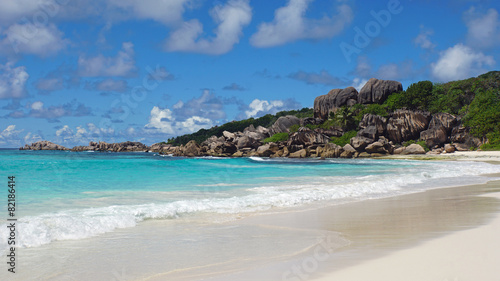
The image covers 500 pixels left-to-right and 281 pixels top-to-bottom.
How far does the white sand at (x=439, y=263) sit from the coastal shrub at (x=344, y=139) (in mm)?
55991

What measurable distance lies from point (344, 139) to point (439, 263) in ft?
192

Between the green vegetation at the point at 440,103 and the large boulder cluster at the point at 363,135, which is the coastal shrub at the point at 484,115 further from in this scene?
the large boulder cluster at the point at 363,135

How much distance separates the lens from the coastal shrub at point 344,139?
60.8 metres

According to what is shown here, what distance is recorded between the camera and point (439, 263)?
4699 mm

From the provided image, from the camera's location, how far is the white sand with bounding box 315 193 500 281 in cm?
423

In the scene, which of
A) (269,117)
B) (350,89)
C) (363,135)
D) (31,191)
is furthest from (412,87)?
(31,191)

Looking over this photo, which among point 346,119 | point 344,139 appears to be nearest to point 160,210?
point 344,139

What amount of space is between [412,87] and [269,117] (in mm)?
57856

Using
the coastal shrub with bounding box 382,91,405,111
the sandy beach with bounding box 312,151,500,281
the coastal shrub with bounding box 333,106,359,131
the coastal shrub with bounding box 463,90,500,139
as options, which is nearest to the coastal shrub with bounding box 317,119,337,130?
the coastal shrub with bounding box 333,106,359,131

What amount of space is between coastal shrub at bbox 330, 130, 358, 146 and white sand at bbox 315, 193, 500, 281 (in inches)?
2204

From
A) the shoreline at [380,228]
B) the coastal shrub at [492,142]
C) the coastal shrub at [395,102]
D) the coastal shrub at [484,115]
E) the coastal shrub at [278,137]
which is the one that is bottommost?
the shoreline at [380,228]

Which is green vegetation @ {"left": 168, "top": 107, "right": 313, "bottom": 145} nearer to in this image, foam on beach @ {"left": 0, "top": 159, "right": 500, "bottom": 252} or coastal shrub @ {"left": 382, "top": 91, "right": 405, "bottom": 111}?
coastal shrub @ {"left": 382, "top": 91, "right": 405, "bottom": 111}

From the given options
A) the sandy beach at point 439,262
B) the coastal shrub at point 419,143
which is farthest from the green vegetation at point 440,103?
the sandy beach at point 439,262

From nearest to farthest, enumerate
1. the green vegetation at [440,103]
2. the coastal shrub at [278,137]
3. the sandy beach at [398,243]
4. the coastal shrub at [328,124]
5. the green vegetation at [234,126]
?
the sandy beach at [398,243]
the green vegetation at [440,103]
the coastal shrub at [328,124]
the coastal shrub at [278,137]
the green vegetation at [234,126]
